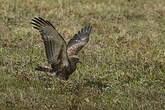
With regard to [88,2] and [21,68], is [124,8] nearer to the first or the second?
[88,2]

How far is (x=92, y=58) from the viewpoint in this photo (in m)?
15.5

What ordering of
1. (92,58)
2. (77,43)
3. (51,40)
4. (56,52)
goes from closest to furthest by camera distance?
(51,40) → (56,52) → (77,43) → (92,58)

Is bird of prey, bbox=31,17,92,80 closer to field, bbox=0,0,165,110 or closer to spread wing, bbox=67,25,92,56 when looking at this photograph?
spread wing, bbox=67,25,92,56

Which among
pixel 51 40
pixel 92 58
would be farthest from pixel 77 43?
pixel 92 58

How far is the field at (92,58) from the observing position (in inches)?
429

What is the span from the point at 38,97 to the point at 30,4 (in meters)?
12.9

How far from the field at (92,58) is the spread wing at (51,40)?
618 mm

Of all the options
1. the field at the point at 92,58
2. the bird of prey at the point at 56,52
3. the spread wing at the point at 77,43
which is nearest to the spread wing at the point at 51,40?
the bird of prey at the point at 56,52

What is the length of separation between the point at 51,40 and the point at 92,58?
4.34 metres

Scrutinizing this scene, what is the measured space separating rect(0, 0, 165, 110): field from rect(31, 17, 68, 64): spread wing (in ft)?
2.03

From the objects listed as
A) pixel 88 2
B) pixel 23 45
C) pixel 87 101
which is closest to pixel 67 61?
pixel 87 101

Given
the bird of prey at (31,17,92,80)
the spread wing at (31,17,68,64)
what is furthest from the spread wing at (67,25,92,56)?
the spread wing at (31,17,68,64)

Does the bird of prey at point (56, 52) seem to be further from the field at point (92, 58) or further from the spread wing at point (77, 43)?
the field at point (92, 58)

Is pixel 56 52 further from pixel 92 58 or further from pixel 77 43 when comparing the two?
pixel 92 58
